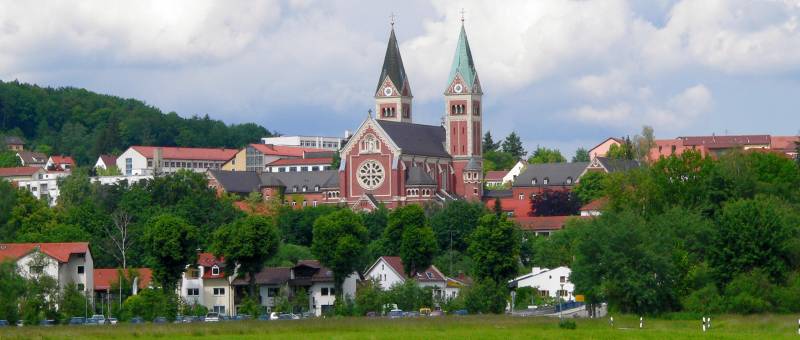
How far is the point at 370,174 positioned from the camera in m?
178

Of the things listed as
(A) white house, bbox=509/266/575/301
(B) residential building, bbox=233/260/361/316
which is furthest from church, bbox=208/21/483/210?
(B) residential building, bbox=233/260/361/316

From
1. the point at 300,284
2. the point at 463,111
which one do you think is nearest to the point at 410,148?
the point at 463,111

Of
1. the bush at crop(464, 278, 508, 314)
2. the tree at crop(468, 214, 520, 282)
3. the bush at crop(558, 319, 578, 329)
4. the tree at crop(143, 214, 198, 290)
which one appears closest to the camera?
the bush at crop(558, 319, 578, 329)

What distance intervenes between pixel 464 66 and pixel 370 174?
19.2m

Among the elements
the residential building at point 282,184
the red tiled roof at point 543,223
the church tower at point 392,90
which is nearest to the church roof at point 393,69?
the church tower at point 392,90


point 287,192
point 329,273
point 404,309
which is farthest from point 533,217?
point 404,309

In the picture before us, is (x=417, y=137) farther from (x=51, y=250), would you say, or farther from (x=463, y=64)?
(x=51, y=250)

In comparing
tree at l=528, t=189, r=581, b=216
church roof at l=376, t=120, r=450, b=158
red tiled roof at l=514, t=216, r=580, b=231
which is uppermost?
church roof at l=376, t=120, r=450, b=158

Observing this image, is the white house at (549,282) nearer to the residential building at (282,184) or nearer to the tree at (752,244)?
the tree at (752,244)

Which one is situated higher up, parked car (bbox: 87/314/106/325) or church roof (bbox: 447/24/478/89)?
church roof (bbox: 447/24/478/89)

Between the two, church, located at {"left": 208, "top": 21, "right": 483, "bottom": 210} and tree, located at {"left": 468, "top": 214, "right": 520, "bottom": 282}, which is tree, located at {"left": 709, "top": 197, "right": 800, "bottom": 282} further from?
church, located at {"left": 208, "top": 21, "right": 483, "bottom": 210}

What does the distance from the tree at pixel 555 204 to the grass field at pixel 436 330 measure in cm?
9224

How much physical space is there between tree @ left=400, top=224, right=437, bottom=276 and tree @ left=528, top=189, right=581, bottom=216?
5910 centimetres

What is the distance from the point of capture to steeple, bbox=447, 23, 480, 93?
190 metres
